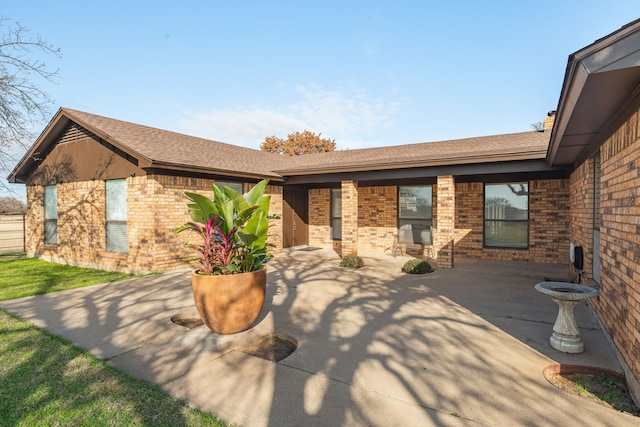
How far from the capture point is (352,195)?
11.0 metres

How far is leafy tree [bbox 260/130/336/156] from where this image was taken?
39.0 m

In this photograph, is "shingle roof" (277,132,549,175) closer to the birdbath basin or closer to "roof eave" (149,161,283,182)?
"roof eave" (149,161,283,182)

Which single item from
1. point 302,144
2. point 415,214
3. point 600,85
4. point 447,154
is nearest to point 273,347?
point 600,85

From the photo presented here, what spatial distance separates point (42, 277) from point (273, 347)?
A: 8349 mm

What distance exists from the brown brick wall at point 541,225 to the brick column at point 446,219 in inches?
89.0

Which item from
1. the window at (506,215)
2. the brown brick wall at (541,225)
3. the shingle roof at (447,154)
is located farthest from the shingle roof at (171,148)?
the window at (506,215)

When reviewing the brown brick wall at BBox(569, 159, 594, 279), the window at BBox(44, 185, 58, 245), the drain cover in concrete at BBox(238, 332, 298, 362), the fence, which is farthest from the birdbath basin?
the fence

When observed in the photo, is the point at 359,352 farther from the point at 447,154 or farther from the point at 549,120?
the point at 549,120

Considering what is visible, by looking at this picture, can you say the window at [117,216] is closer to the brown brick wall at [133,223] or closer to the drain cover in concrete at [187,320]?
the brown brick wall at [133,223]

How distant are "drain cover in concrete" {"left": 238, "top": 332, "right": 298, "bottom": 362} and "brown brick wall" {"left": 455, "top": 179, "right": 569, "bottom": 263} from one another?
28.6 feet

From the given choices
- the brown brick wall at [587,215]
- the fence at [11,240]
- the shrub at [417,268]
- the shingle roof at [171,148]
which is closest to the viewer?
the brown brick wall at [587,215]

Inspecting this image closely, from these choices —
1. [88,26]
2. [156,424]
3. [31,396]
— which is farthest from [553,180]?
[88,26]

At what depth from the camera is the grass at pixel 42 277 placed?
7421mm

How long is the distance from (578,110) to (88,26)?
443 inches
